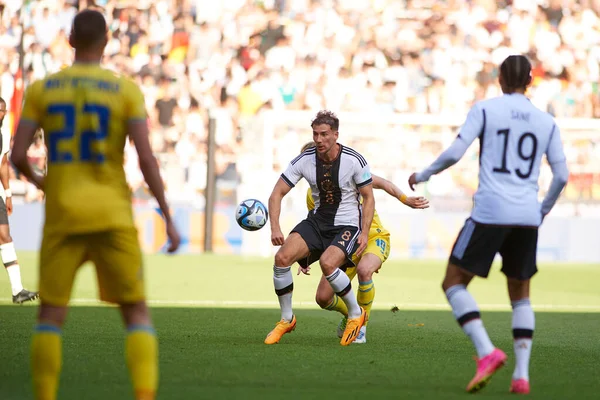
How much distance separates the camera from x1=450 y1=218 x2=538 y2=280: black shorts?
244 inches

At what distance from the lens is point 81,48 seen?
5.13 metres

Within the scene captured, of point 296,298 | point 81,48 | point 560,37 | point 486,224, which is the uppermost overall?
point 560,37

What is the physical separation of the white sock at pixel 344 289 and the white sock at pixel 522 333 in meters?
2.67

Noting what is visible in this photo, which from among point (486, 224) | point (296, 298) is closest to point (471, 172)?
point (296, 298)

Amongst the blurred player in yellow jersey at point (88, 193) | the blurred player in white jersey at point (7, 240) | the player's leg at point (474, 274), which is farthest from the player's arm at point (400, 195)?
the blurred player in yellow jersey at point (88, 193)

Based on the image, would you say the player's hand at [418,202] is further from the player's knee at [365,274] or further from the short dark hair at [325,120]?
the short dark hair at [325,120]

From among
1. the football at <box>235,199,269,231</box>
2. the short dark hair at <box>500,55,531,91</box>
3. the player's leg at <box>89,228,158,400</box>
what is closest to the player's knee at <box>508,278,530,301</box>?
the short dark hair at <box>500,55,531,91</box>

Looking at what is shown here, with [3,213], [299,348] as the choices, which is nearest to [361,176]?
[299,348]

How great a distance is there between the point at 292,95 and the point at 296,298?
37.4 ft

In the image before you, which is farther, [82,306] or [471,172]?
[471,172]

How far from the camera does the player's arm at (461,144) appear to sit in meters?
6.17

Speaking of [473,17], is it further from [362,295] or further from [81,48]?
[81,48]

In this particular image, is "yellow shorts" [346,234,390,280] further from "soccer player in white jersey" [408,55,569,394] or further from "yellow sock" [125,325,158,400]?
"yellow sock" [125,325,158,400]

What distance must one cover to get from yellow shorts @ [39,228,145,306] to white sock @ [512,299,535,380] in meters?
2.48
